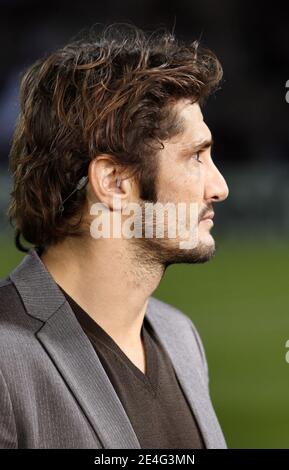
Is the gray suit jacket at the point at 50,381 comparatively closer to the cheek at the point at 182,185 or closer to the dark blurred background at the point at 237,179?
the cheek at the point at 182,185

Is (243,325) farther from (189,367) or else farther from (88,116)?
(88,116)


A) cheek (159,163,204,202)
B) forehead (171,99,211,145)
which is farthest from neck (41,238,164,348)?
forehead (171,99,211,145)

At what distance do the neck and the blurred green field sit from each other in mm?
2997

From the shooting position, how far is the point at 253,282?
9.63 meters

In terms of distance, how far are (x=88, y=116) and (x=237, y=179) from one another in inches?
378

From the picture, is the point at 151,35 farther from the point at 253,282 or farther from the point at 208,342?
the point at 253,282

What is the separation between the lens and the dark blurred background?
7152 mm

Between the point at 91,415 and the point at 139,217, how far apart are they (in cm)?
53

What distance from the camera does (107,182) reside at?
243 cm

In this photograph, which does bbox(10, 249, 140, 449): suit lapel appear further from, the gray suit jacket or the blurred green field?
the blurred green field

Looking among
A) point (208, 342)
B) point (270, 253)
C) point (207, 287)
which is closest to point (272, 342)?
point (208, 342)

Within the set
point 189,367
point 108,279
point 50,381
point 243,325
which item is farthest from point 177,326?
point 243,325

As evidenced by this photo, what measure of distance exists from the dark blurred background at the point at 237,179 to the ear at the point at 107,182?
3.58m
